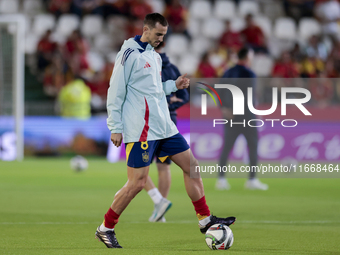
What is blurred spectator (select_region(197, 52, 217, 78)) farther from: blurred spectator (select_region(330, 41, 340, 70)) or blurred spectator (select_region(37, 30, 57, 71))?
blurred spectator (select_region(37, 30, 57, 71))

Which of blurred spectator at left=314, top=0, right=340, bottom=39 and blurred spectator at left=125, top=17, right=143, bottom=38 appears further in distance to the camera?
blurred spectator at left=314, top=0, right=340, bottom=39

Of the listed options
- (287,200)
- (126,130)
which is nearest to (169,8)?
(287,200)

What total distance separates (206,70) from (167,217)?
38.2 feet

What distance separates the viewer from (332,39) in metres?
22.8

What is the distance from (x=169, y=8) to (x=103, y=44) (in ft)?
8.81

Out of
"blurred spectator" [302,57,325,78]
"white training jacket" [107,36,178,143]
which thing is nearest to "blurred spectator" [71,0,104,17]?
"blurred spectator" [302,57,325,78]

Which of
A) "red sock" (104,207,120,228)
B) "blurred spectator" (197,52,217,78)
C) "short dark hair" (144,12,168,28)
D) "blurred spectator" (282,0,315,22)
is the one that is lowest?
"red sock" (104,207,120,228)

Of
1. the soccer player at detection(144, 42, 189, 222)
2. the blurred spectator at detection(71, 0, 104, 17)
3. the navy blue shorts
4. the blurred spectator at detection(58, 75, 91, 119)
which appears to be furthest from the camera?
the blurred spectator at detection(71, 0, 104, 17)

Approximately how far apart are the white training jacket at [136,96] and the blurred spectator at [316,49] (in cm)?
1659

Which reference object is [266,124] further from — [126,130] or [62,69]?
[126,130]

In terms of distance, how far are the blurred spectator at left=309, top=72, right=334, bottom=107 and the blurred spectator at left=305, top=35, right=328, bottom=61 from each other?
176 inches

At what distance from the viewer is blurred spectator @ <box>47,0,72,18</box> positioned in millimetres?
22391

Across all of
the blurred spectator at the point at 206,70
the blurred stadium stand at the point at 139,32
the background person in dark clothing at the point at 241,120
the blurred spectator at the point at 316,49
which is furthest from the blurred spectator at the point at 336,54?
the background person in dark clothing at the point at 241,120

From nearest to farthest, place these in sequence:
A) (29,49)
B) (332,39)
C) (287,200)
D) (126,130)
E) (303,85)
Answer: (126,130) → (287,200) → (303,85) → (29,49) → (332,39)
